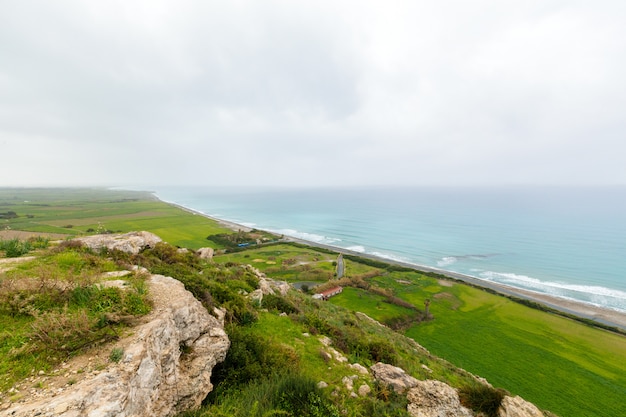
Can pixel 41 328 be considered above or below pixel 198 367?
above

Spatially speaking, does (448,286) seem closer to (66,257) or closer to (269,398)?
(269,398)

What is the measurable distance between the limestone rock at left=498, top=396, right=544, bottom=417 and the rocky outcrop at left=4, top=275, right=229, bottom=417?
10.8 m

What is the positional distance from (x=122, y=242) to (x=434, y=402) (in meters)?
18.1

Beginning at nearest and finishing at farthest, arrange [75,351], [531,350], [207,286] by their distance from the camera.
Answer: [75,351] → [207,286] → [531,350]

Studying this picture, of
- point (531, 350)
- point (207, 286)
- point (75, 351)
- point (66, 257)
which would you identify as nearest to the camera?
point (75, 351)

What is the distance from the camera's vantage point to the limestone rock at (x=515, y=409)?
951 centimetres

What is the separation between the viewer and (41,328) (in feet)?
19.7

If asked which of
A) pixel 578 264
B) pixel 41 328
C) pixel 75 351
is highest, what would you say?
pixel 41 328

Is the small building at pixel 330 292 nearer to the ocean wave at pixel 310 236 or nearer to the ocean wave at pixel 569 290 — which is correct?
the ocean wave at pixel 569 290

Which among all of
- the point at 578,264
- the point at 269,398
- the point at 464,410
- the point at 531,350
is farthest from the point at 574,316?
the point at 269,398

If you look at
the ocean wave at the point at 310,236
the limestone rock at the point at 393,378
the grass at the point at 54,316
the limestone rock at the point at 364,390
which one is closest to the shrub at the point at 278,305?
the limestone rock at the point at 393,378

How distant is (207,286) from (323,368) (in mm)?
6619

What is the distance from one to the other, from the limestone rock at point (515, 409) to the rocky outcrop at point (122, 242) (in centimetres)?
1927

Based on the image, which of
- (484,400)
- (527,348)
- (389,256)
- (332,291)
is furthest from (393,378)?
(389,256)
